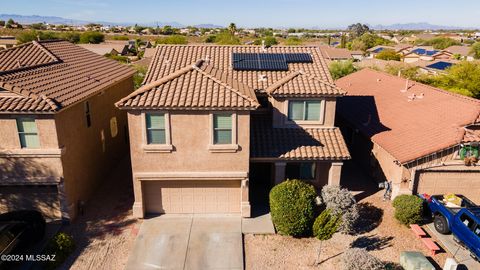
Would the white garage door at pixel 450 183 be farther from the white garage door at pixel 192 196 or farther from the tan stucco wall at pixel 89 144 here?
the tan stucco wall at pixel 89 144

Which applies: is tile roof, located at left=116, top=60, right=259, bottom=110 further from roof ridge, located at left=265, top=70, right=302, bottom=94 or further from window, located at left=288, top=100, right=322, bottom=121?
window, located at left=288, top=100, right=322, bottom=121

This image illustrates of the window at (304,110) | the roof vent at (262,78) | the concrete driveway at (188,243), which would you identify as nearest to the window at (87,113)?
the concrete driveway at (188,243)

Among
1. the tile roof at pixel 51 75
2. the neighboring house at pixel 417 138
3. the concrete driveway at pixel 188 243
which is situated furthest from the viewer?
the neighboring house at pixel 417 138

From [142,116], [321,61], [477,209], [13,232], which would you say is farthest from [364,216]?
[13,232]

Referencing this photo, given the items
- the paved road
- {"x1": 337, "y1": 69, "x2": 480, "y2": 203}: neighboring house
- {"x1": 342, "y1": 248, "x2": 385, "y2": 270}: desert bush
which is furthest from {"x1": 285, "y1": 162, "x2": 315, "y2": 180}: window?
{"x1": 342, "y1": 248, "x2": 385, "y2": 270}: desert bush

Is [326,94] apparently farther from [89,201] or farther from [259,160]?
[89,201]
